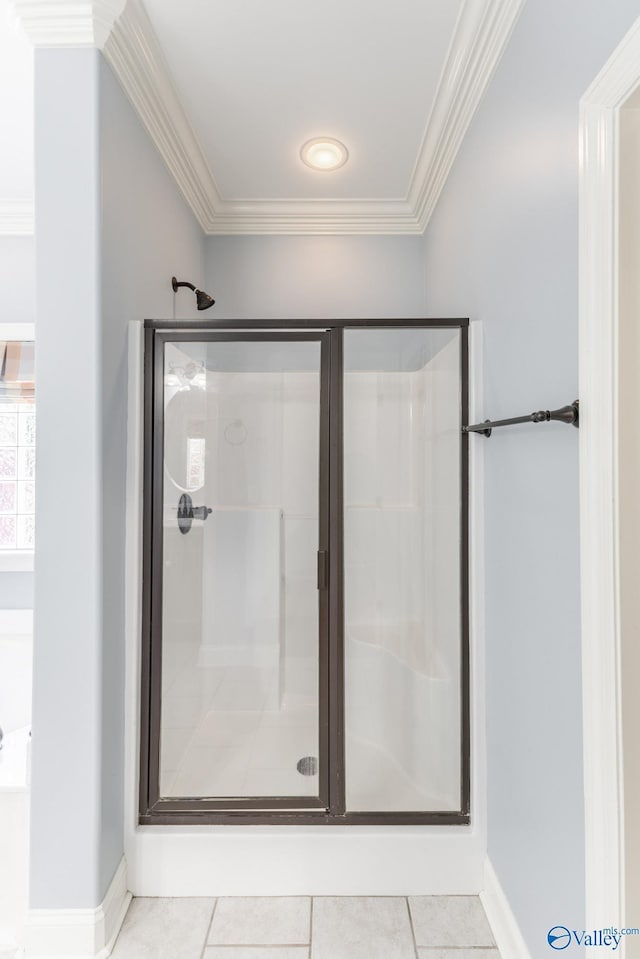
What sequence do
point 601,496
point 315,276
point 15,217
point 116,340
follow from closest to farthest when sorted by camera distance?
point 601,496 < point 116,340 < point 15,217 < point 315,276

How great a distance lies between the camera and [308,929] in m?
1.53

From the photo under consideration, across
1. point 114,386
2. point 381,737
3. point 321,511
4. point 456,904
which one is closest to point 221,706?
point 381,737

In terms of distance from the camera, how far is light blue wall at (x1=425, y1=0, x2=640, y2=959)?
1.08 meters

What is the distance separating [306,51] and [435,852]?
250 cm

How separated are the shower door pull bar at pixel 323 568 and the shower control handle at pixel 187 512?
0.39 m

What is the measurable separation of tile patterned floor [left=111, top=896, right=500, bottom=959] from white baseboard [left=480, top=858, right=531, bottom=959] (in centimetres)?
3

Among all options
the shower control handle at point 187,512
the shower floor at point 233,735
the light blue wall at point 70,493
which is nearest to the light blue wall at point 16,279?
the light blue wall at point 70,493

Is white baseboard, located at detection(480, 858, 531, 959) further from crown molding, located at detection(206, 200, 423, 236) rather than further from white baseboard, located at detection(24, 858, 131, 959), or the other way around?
crown molding, located at detection(206, 200, 423, 236)

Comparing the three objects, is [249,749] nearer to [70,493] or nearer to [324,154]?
[70,493]

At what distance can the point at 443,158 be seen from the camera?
2170mm

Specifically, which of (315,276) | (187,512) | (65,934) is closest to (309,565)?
(187,512)

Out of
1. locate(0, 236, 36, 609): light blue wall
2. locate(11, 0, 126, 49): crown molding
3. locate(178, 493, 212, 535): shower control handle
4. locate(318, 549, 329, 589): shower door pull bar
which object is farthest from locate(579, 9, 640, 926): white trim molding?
locate(0, 236, 36, 609): light blue wall

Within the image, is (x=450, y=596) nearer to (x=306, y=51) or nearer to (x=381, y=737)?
(x=381, y=737)

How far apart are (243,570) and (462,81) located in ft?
5.65
